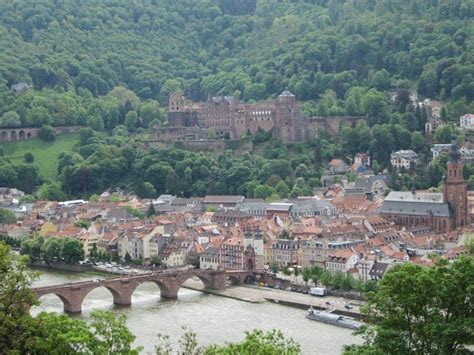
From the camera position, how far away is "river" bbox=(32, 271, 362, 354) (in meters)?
41.2

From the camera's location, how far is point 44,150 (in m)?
102

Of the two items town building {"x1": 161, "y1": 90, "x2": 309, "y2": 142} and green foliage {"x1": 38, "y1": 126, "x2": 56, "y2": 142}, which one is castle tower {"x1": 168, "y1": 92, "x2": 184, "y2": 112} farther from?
green foliage {"x1": 38, "y1": 126, "x2": 56, "y2": 142}

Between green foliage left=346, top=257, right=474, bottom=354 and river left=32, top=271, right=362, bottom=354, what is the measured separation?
15.2 meters

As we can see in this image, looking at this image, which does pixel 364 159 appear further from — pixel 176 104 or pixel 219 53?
pixel 219 53

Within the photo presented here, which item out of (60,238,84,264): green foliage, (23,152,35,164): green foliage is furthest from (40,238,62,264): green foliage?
(23,152,35,164): green foliage

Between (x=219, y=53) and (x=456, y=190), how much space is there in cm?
8515

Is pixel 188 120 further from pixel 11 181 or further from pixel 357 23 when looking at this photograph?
pixel 357 23

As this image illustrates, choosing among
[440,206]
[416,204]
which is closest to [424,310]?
[440,206]

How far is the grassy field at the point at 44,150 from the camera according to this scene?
98312 millimetres

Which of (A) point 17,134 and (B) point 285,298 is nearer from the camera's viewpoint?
(B) point 285,298

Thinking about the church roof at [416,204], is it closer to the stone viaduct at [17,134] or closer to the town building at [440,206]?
the town building at [440,206]

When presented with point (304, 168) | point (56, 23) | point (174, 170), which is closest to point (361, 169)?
point (304, 168)

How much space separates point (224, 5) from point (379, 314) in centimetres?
14355

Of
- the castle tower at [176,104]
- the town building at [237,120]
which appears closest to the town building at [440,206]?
the town building at [237,120]
